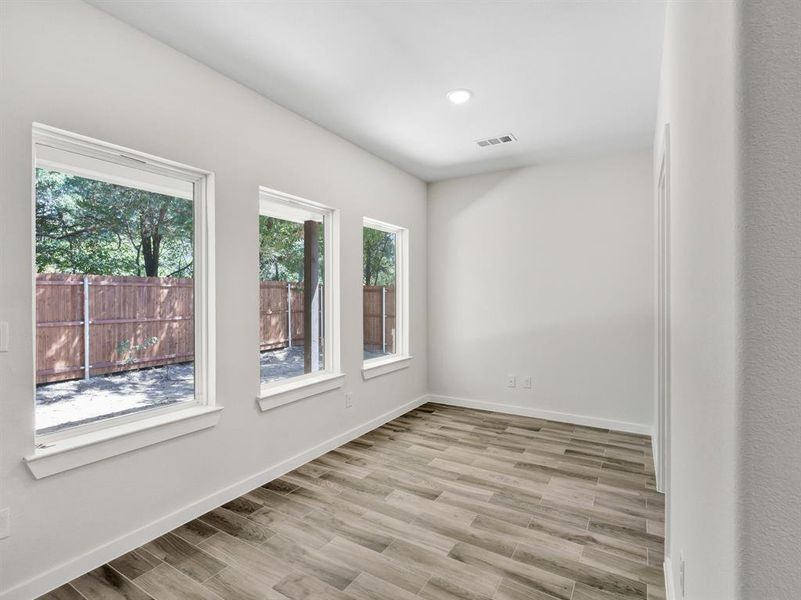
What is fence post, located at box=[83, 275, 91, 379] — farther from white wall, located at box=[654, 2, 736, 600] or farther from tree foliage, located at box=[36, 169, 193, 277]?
white wall, located at box=[654, 2, 736, 600]

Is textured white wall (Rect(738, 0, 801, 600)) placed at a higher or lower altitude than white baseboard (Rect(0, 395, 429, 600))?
higher

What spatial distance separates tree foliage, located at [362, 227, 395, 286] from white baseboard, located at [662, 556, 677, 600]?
9.65 feet

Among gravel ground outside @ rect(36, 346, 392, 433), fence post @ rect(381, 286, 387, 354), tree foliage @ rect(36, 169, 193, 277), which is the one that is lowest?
gravel ground outside @ rect(36, 346, 392, 433)

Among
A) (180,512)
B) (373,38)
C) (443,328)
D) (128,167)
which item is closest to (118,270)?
(128,167)

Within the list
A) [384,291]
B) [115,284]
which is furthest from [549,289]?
[115,284]

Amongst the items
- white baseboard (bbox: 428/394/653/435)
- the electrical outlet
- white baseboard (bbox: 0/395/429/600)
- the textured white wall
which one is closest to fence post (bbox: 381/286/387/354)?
white baseboard (bbox: 428/394/653/435)

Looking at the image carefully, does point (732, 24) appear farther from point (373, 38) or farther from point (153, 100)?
point (153, 100)

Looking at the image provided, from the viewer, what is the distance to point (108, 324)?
2.13 meters

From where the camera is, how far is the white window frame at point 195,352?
1.80 metres

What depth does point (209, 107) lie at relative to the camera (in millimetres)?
2441

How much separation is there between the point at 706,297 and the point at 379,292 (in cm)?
356

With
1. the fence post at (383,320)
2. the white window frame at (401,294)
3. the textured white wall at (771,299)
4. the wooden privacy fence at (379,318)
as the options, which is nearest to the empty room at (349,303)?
the textured white wall at (771,299)

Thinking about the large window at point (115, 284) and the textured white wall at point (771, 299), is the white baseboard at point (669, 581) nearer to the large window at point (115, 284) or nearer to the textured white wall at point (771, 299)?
the textured white wall at point (771, 299)

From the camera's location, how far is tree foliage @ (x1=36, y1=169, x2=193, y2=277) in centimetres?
190
